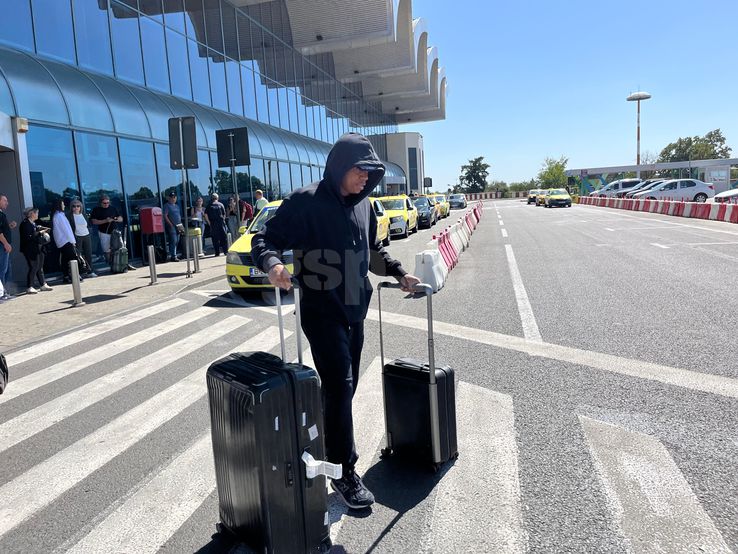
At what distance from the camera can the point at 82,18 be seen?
15.4 metres

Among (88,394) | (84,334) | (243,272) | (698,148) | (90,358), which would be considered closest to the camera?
(88,394)

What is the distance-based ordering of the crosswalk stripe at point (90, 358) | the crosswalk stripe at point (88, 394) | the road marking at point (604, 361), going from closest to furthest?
1. the crosswalk stripe at point (88, 394)
2. the road marking at point (604, 361)
3. the crosswalk stripe at point (90, 358)

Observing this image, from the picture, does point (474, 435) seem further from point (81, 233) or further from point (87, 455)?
point (81, 233)

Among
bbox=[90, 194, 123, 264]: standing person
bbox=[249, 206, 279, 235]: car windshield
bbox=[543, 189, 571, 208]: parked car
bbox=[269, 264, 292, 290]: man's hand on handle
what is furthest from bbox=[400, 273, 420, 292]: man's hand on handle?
bbox=[543, 189, 571, 208]: parked car

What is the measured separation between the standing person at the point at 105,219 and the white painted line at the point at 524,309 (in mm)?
9907

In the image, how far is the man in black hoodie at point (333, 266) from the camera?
296 cm

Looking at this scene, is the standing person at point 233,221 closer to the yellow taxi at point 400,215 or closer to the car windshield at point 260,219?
the yellow taxi at point 400,215

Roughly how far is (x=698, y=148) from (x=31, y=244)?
116806 millimetres

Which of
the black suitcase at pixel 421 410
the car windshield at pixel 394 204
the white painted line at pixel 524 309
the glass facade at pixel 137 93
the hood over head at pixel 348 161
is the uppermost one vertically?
the glass facade at pixel 137 93

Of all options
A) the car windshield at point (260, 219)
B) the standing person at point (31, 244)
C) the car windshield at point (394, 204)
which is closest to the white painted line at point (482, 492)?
the car windshield at point (260, 219)

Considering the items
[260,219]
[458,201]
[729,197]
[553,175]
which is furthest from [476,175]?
[260,219]

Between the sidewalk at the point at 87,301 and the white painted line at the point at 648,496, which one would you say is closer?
the white painted line at the point at 648,496

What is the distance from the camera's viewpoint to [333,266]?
2.96m

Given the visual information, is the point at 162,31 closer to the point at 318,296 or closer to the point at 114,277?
the point at 114,277
